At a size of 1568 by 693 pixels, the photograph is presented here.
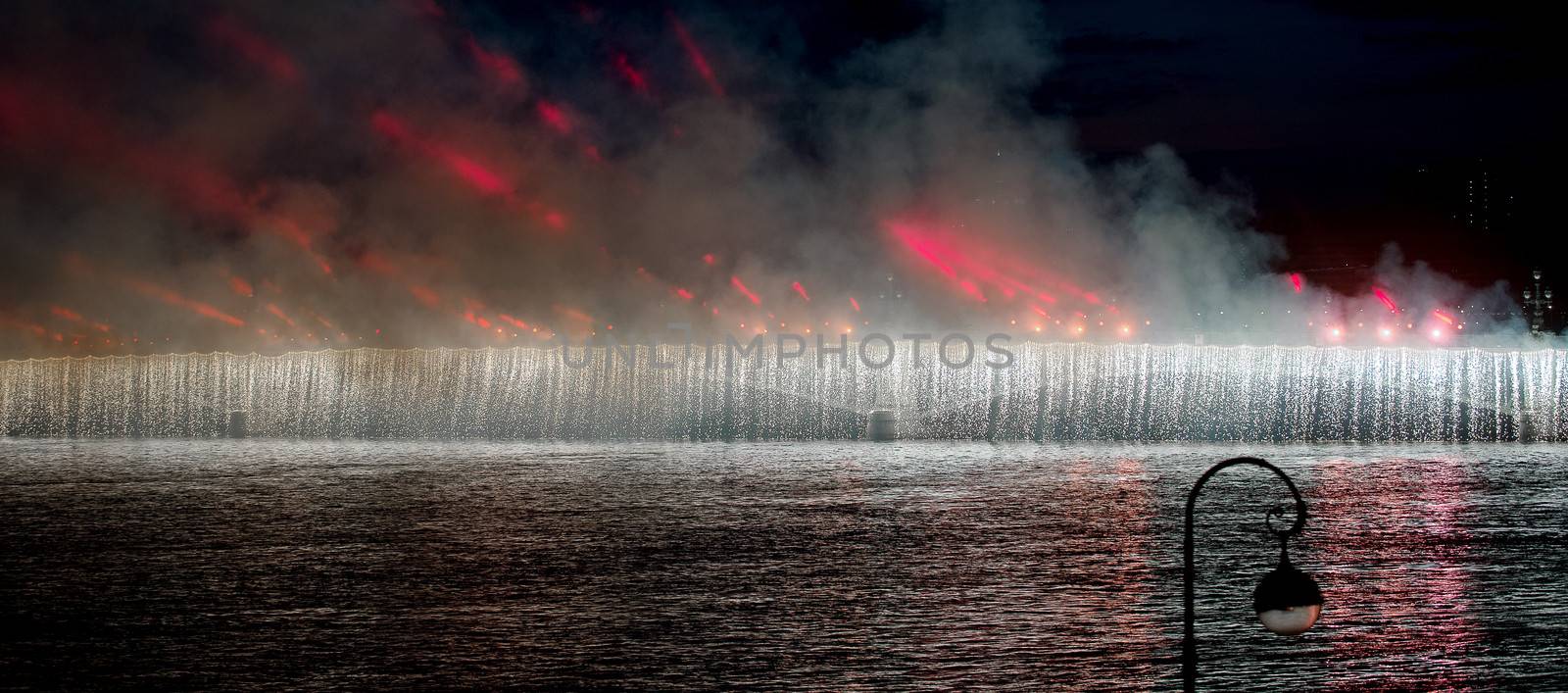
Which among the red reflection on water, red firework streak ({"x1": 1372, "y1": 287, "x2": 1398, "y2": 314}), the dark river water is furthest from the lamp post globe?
red firework streak ({"x1": 1372, "y1": 287, "x2": 1398, "y2": 314})

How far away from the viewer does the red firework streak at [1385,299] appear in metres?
107

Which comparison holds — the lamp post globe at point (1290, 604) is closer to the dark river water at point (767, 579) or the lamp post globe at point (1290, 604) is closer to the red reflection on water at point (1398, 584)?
the dark river water at point (767, 579)

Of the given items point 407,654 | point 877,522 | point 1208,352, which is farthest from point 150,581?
point 1208,352

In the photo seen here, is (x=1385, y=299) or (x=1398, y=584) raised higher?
(x=1385, y=299)

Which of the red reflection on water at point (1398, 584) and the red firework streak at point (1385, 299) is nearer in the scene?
the red reflection on water at point (1398, 584)

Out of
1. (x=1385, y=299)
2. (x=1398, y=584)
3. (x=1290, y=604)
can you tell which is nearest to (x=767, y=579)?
(x=1398, y=584)

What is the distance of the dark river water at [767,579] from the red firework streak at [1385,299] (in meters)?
25.5

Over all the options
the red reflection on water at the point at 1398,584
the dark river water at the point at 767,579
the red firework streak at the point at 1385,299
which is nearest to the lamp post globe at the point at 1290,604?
the dark river water at the point at 767,579

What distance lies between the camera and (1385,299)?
10806 centimetres

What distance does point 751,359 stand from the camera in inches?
4380

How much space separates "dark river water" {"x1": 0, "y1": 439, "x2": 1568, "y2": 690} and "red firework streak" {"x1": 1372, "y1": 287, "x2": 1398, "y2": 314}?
83.6 feet

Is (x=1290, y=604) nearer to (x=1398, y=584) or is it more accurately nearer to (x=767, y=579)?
(x=1398, y=584)

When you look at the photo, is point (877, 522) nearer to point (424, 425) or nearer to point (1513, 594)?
point (1513, 594)

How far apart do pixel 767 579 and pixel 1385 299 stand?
270ft
